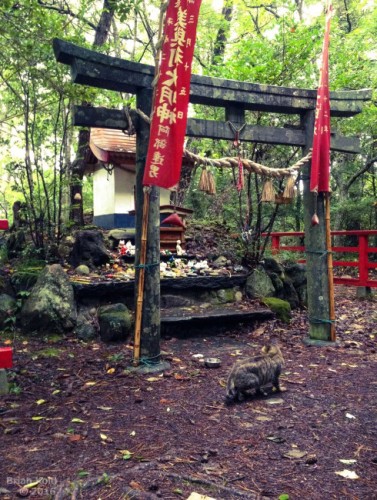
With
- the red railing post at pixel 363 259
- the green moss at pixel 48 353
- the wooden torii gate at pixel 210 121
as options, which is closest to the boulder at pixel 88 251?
the green moss at pixel 48 353

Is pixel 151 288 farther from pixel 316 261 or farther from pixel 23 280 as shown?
pixel 316 261

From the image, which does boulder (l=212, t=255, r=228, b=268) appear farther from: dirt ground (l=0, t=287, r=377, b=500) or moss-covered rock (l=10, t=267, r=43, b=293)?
moss-covered rock (l=10, t=267, r=43, b=293)

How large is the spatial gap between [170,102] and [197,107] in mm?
8598

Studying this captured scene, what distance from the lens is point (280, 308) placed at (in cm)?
723

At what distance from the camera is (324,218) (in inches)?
240

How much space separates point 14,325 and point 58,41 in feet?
12.6

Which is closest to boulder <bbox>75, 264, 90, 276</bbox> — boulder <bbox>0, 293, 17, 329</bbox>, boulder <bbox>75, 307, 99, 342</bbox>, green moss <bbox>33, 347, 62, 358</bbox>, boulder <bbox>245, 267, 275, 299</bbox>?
boulder <bbox>75, 307, 99, 342</bbox>

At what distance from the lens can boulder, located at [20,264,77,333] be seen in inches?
229

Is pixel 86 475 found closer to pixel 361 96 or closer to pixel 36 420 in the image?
pixel 36 420

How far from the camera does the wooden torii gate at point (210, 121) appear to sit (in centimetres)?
465

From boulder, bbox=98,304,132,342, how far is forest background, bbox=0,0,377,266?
2.16m

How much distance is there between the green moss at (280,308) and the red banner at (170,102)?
386cm

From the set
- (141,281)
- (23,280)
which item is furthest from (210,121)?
(23,280)

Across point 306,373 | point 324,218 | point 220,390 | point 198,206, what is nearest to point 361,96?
point 324,218
